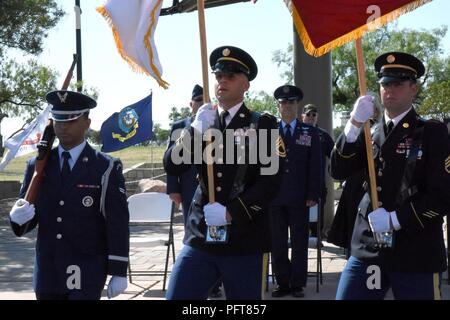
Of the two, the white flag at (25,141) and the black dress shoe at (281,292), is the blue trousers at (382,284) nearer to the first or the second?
the black dress shoe at (281,292)

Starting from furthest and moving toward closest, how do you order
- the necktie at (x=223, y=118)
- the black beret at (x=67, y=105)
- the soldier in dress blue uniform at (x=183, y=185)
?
the soldier in dress blue uniform at (x=183, y=185), the necktie at (x=223, y=118), the black beret at (x=67, y=105)

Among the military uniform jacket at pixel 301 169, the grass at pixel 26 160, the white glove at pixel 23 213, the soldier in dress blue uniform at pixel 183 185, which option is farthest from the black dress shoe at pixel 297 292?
the grass at pixel 26 160

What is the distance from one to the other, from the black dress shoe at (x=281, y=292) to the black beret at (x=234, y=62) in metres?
3.26

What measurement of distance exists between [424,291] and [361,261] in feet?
1.31

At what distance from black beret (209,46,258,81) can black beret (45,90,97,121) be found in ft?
2.87

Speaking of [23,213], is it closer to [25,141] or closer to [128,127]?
[25,141]

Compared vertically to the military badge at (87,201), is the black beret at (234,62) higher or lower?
higher

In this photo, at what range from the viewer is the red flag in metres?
4.88

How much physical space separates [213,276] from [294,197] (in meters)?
3.29

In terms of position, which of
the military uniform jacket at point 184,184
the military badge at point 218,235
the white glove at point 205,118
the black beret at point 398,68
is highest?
the black beret at point 398,68

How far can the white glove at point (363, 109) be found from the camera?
4.37m

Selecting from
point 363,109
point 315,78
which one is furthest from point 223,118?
point 315,78

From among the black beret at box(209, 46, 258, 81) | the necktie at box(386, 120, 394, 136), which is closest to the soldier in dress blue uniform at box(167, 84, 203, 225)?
the black beret at box(209, 46, 258, 81)
